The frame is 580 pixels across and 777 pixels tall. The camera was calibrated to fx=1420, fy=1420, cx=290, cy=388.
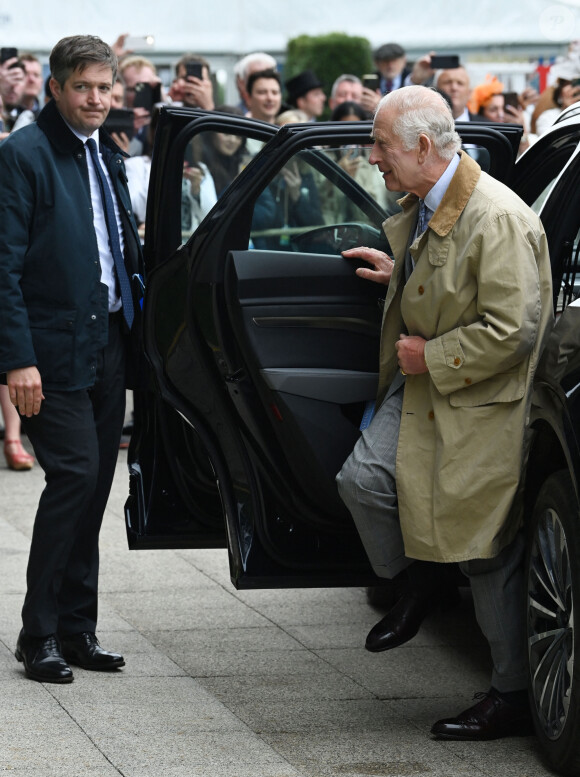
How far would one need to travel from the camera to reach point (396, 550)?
4.21 meters

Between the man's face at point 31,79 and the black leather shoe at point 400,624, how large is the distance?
26.2ft

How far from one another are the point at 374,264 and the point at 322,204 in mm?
921

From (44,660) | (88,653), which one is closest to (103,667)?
(88,653)

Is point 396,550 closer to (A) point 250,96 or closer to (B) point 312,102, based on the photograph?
(A) point 250,96

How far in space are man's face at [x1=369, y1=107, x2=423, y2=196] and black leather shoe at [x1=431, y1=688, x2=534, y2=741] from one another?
4.98 ft

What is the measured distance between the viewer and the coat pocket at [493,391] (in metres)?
3.94

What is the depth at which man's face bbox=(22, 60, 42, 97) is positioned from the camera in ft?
37.2

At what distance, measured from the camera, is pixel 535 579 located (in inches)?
159

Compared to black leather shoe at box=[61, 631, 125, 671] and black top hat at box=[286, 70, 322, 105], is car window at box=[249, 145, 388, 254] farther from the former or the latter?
black top hat at box=[286, 70, 322, 105]

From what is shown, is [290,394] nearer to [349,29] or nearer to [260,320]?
[260,320]

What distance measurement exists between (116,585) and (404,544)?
222 centimetres

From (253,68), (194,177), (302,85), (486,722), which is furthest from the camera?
(302,85)

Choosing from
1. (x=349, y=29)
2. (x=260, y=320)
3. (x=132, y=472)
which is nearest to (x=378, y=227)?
(x=260, y=320)

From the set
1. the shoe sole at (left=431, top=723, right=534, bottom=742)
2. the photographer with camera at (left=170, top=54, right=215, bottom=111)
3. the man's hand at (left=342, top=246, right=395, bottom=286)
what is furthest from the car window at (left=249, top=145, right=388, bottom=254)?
the photographer with camera at (left=170, top=54, right=215, bottom=111)
